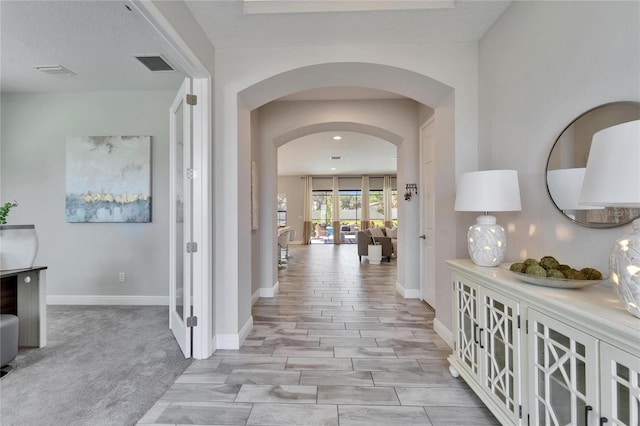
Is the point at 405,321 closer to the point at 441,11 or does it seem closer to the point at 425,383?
the point at 425,383

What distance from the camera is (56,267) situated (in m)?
3.84

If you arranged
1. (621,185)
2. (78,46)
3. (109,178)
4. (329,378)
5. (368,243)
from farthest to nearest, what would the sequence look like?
(368,243)
(109,178)
(78,46)
(329,378)
(621,185)

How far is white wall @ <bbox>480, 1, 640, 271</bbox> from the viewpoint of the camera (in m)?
1.37

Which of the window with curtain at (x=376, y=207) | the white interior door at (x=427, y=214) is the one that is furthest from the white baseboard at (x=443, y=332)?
the window with curtain at (x=376, y=207)

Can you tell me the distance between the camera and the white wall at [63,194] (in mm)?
3824

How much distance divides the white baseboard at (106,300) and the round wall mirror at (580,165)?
4285 millimetres

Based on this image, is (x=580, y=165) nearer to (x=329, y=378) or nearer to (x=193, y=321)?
(x=329, y=378)

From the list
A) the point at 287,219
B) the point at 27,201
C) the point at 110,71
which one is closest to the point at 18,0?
the point at 110,71

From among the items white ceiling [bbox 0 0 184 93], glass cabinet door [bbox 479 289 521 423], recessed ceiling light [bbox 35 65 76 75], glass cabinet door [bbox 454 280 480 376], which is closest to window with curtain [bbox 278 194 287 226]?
white ceiling [bbox 0 0 184 93]

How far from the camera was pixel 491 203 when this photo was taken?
1.82 m

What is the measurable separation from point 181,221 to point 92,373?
1.35 m

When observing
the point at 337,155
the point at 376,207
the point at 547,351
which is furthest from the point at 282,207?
the point at 547,351

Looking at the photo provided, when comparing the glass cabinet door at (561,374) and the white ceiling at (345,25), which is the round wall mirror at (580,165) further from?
the white ceiling at (345,25)

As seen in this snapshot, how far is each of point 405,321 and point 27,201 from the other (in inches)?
205
